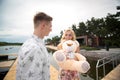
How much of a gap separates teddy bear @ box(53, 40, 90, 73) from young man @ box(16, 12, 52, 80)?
58.7 inches

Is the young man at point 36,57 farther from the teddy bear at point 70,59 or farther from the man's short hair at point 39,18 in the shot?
the teddy bear at point 70,59

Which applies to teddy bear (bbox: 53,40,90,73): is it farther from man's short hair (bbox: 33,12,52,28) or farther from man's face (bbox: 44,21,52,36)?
man's short hair (bbox: 33,12,52,28)

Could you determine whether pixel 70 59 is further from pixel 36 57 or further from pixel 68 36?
pixel 36 57

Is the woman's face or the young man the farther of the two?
the woman's face

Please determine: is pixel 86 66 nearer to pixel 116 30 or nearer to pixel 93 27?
pixel 116 30

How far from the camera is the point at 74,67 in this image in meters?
3.10

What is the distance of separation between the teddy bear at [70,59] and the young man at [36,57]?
4.89 ft

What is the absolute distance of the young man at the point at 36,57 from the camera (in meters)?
1.33

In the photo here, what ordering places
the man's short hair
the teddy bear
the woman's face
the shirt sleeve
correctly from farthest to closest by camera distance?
the woman's face
the teddy bear
the man's short hair
the shirt sleeve

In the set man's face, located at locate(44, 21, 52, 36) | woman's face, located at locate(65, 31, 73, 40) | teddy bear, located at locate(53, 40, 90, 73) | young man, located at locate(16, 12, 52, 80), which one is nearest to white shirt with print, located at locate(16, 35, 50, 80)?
young man, located at locate(16, 12, 52, 80)

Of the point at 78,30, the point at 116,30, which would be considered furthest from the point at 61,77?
the point at 78,30

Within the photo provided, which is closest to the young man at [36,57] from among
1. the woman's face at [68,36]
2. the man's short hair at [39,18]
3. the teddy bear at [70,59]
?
the man's short hair at [39,18]

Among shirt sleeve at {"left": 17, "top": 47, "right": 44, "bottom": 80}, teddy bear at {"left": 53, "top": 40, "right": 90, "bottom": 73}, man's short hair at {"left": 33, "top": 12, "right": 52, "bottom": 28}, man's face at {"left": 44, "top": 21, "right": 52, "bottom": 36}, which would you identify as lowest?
teddy bear at {"left": 53, "top": 40, "right": 90, "bottom": 73}

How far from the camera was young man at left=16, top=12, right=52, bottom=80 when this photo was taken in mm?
1328
